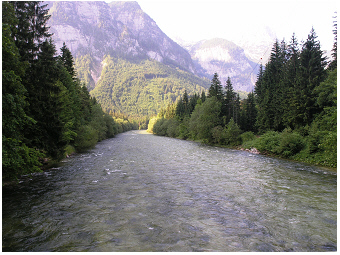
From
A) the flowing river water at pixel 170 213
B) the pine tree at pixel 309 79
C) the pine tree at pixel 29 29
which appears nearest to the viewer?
the flowing river water at pixel 170 213

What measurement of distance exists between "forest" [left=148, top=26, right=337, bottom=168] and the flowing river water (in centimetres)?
908

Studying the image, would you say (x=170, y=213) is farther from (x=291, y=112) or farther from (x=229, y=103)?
(x=229, y=103)

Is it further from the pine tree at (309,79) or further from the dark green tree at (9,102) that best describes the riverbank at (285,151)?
the dark green tree at (9,102)

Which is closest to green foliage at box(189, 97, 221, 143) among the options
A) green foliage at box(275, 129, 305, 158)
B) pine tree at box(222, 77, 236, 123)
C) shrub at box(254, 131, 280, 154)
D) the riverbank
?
pine tree at box(222, 77, 236, 123)

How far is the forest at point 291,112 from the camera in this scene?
29.6 metres

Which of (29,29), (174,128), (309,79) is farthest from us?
(174,128)

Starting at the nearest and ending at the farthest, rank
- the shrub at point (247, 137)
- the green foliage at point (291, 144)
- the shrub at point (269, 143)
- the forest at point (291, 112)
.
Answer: the forest at point (291, 112) → the green foliage at point (291, 144) → the shrub at point (269, 143) → the shrub at point (247, 137)

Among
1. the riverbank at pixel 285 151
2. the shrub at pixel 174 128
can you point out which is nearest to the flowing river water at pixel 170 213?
the riverbank at pixel 285 151

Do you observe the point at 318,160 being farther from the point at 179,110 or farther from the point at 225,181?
the point at 179,110

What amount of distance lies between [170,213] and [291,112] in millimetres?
36688

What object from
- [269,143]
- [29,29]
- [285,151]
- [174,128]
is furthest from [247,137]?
[174,128]

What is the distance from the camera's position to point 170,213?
516 inches

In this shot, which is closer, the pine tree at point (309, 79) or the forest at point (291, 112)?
the forest at point (291, 112)

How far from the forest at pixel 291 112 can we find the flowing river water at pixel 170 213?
908 centimetres
